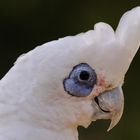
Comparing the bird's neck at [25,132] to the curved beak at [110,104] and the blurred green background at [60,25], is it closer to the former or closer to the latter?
the curved beak at [110,104]

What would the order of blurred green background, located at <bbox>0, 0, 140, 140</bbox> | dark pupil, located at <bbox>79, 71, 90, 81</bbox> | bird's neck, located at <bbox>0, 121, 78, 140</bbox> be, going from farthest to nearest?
1. blurred green background, located at <bbox>0, 0, 140, 140</bbox>
2. dark pupil, located at <bbox>79, 71, 90, 81</bbox>
3. bird's neck, located at <bbox>0, 121, 78, 140</bbox>

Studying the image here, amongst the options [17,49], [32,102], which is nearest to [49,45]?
[32,102]

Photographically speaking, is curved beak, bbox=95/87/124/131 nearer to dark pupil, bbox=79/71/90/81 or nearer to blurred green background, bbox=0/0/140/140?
dark pupil, bbox=79/71/90/81

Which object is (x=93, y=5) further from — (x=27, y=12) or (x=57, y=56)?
(x=57, y=56)

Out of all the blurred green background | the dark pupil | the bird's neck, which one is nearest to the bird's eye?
the dark pupil

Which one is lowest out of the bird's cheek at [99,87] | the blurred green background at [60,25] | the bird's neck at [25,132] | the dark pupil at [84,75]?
the blurred green background at [60,25]

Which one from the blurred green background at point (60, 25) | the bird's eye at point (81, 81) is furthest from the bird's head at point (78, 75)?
the blurred green background at point (60, 25)
